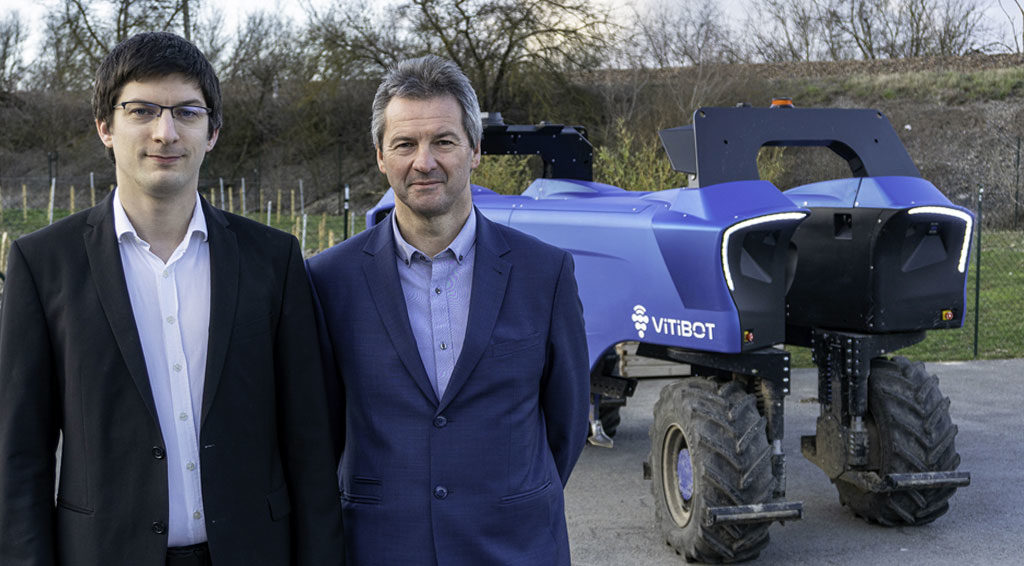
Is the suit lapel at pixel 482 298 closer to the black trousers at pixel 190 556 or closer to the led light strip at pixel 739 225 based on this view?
the black trousers at pixel 190 556

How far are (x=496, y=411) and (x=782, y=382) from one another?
118 inches

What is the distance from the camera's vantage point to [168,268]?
233 centimetres

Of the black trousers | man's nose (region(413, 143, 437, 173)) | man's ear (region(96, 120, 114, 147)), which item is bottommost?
the black trousers

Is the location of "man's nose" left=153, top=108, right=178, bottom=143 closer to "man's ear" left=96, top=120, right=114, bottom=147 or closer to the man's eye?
the man's eye

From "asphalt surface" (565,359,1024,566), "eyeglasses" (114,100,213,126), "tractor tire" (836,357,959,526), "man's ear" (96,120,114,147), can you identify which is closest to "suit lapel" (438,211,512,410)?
"eyeglasses" (114,100,213,126)

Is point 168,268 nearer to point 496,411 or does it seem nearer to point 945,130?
point 496,411

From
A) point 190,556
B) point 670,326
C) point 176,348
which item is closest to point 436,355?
point 176,348

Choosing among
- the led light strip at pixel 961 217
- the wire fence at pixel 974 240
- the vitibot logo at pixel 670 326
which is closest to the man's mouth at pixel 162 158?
the vitibot logo at pixel 670 326

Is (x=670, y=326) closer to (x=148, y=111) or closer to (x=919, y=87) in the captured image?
(x=148, y=111)

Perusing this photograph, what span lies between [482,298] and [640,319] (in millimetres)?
3015

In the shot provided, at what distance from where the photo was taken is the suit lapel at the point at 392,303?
2441mm

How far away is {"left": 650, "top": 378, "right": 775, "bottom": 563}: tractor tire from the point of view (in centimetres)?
493

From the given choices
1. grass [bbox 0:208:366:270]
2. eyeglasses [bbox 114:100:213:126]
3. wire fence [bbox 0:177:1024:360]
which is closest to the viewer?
eyeglasses [bbox 114:100:213:126]

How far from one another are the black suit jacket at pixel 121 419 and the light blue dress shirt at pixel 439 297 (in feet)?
0.88
